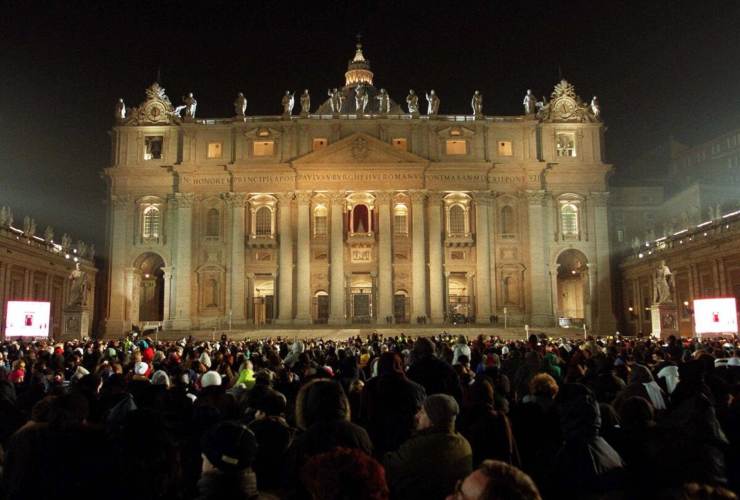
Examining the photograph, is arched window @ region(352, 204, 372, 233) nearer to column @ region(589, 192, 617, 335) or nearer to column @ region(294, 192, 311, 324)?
column @ region(294, 192, 311, 324)

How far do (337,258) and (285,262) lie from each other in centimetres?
469

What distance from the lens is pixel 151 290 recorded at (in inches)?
2539

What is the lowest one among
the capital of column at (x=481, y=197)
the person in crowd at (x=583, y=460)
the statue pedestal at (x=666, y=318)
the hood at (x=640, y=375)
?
the person in crowd at (x=583, y=460)

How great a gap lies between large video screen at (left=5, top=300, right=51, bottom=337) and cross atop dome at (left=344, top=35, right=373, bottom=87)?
55171mm

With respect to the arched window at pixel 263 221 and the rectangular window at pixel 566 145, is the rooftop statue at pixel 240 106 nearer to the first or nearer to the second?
the arched window at pixel 263 221

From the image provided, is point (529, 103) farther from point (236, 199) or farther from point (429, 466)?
point (429, 466)

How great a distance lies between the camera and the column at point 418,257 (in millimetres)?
57219

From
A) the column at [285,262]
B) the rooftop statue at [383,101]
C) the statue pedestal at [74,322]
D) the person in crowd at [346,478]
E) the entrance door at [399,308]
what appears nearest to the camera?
the person in crowd at [346,478]

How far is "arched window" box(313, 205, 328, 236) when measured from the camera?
5947cm

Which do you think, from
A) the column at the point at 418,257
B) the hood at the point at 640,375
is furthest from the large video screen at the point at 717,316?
the column at the point at 418,257

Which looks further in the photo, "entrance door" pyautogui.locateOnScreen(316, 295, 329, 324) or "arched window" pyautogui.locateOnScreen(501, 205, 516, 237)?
"arched window" pyautogui.locateOnScreen(501, 205, 516, 237)

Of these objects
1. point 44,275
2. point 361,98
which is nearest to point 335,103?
point 361,98

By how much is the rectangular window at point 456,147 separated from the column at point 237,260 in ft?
63.8

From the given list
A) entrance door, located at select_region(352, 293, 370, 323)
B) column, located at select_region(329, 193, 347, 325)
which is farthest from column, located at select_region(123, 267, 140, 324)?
entrance door, located at select_region(352, 293, 370, 323)
